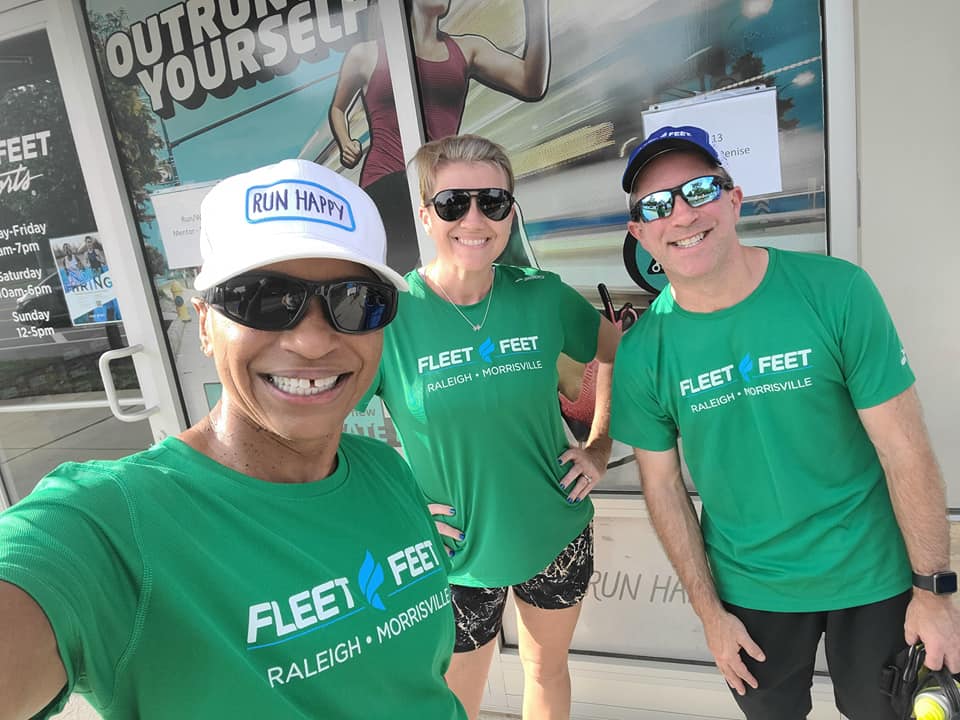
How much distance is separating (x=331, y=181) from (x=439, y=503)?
3.67ft

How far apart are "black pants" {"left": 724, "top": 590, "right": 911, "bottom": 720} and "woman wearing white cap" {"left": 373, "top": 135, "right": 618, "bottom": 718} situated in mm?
547

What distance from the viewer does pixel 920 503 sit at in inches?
56.4

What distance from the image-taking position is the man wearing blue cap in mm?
1431

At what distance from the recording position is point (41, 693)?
2.06 feet

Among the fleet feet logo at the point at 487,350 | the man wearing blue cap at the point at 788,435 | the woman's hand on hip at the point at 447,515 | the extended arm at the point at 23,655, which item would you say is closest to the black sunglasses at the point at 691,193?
the man wearing blue cap at the point at 788,435

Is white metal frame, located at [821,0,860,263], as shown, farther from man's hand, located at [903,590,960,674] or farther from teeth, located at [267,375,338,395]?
teeth, located at [267,375,338,395]

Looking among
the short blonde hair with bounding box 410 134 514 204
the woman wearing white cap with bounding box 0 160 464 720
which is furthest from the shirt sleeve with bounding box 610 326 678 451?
the woman wearing white cap with bounding box 0 160 464 720

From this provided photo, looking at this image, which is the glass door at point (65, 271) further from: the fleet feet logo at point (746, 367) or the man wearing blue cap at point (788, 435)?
the fleet feet logo at point (746, 367)

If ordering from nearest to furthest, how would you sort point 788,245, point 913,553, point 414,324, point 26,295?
point 913,553 → point 414,324 → point 788,245 → point 26,295

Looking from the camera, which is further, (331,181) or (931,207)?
(931,207)

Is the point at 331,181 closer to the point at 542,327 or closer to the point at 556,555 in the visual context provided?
the point at 542,327

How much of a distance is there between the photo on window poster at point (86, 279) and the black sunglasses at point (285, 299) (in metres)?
2.51

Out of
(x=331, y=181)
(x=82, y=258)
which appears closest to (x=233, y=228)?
(x=331, y=181)

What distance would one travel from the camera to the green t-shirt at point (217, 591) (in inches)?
26.2
